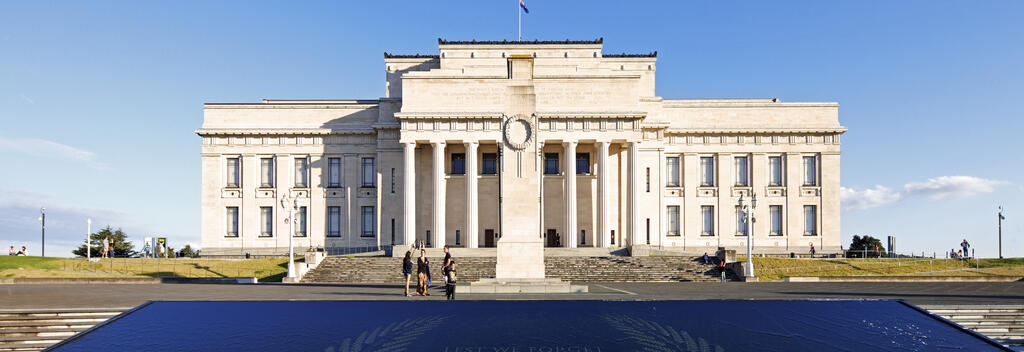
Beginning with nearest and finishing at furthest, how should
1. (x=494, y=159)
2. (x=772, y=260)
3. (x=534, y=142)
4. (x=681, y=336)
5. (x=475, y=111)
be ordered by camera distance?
1. (x=681, y=336)
2. (x=534, y=142)
3. (x=772, y=260)
4. (x=475, y=111)
5. (x=494, y=159)

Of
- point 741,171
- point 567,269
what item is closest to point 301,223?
point 567,269

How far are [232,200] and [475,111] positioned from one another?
23061 millimetres

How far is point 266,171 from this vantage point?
6425cm

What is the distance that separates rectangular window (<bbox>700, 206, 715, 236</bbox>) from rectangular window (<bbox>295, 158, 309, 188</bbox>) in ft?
109

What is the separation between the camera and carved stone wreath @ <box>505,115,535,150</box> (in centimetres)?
2755

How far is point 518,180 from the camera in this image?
27.7 meters

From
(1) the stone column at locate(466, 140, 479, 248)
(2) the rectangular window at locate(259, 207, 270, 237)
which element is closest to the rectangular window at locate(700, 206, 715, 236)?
(1) the stone column at locate(466, 140, 479, 248)

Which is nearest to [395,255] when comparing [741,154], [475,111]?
[475,111]

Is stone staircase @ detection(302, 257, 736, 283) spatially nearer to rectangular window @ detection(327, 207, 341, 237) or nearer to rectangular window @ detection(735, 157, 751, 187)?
rectangular window @ detection(327, 207, 341, 237)

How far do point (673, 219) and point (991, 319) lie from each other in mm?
44657

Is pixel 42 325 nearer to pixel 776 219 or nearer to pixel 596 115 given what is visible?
pixel 596 115

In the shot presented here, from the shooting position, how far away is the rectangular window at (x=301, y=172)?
2515 inches

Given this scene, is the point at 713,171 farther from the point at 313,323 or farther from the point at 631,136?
the point at 313,323

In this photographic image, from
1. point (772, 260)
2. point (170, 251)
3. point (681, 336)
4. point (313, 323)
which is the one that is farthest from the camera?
point (170, 251)
